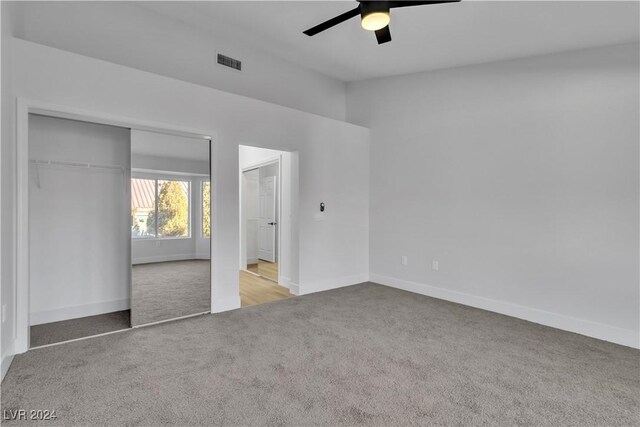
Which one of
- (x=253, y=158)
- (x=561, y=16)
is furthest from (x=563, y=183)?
(x=253, y=158)

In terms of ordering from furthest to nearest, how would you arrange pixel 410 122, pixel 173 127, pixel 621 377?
pixel 410 122
pixel 173 127
pixel 621 377

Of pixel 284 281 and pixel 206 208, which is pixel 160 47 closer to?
pixel 206 208

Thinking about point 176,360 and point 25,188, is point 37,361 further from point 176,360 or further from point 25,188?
point 25,188

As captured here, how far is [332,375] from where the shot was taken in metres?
A: 2.40

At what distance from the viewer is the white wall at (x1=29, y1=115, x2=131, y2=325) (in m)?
3.21

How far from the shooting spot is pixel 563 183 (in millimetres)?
3398

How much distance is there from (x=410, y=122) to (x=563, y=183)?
83.2 inches

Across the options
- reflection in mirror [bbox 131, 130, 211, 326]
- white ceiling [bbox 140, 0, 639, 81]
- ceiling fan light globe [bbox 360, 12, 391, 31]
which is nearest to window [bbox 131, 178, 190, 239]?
reflection in mirror [bbox 131, 130, 211, 326]

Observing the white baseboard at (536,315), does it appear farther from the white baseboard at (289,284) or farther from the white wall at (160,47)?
the white wall at (160,47)

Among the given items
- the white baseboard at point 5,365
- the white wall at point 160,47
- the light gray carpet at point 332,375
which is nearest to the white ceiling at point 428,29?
the white wall at point 160,47

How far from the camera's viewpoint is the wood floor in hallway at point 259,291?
4301 mm

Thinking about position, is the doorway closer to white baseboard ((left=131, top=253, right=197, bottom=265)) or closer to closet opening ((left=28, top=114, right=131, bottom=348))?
white baseboard ((left=131, top=253, right=197, bottom=265))

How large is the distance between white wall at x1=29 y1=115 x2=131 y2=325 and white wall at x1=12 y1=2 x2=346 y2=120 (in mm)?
821

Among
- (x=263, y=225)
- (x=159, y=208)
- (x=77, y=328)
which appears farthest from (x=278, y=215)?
(x=77, y=328)
